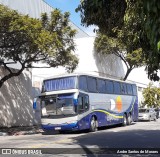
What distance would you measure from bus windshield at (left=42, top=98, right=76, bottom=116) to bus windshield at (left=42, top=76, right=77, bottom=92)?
2.70ft

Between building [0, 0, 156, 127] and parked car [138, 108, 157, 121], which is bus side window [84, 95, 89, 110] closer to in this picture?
building [0, 0, 156, 127]

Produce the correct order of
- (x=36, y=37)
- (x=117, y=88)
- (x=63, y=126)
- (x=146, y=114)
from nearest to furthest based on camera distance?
(x=36, y=37)
(x=63, y=126)
(x=117, y=88)
(x=146, y=114)

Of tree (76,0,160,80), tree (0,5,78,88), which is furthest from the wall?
tree (76,0,160,80)

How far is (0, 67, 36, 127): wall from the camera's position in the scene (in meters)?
28.0

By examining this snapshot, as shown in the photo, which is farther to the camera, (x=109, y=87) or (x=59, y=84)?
(x=109, y=87)

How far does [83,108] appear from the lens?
23.9 m

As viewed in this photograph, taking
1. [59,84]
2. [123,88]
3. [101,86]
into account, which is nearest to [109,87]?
[101,86]

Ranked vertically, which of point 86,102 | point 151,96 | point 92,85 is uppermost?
point 151,96

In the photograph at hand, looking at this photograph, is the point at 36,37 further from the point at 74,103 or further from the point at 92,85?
the point at 92,85

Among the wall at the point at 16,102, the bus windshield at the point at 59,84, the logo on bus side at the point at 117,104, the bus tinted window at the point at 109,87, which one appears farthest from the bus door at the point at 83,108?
the wall at the point at 16,102

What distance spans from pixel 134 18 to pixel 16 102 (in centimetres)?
2348

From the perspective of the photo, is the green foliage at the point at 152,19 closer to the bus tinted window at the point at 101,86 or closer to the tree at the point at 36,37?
the tree at the point at 36,37

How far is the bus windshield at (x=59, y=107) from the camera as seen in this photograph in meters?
23.0

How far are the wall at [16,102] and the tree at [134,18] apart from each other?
657 inches
